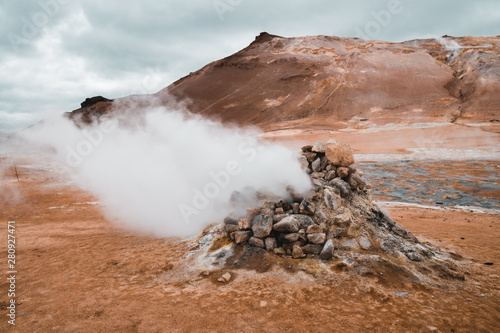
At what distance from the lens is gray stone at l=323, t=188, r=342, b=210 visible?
4.58m

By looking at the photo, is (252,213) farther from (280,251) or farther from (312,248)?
(312,248)

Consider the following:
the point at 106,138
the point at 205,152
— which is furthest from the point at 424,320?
the point at 106,138

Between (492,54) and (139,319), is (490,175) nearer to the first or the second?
(139,319)

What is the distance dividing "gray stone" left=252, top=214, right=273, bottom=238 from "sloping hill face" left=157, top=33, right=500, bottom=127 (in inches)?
1483

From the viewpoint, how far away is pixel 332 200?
4.61 meters

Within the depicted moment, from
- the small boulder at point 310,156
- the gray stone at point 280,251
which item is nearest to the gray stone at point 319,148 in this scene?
the small boulder at point 310,156

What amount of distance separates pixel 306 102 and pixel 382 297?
47.3m

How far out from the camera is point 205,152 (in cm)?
827

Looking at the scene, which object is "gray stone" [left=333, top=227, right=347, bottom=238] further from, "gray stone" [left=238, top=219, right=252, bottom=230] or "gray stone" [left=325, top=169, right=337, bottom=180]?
"gray stone" [left=238, top=219, right=252, bottom=230]

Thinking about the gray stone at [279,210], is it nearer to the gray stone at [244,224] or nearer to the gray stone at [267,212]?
the gray stone at [267,212]

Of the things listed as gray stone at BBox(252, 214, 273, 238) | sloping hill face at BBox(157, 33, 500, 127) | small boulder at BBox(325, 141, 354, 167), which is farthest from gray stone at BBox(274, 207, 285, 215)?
sloping hill face at BBox(157, 33, 500, 127)

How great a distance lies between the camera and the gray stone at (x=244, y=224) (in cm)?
447

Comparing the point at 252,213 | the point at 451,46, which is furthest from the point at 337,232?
the point at 451,46

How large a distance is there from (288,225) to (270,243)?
402 mm
